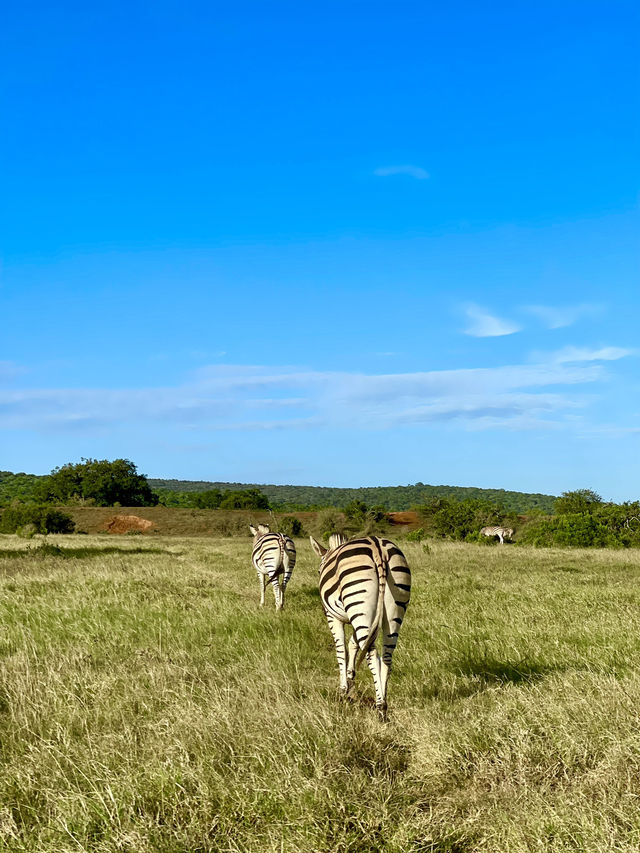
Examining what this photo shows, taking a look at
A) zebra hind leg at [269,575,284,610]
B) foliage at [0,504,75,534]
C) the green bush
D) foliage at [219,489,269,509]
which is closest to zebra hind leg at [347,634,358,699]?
zebra hind leg at [269,575,284,610]

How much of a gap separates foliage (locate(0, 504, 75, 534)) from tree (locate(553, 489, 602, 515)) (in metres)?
36.8

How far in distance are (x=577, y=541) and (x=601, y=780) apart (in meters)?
29.5

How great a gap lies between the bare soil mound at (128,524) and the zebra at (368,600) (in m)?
48.5

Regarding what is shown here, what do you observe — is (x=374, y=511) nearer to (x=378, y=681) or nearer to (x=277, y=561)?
(x=277, y=561)

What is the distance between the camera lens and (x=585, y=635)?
9758 mm

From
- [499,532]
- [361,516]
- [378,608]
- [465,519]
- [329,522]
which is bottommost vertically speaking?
[329,522]

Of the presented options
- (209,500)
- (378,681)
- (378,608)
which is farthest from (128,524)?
(378,608)

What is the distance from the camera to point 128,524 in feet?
181

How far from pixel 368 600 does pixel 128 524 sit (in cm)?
5226

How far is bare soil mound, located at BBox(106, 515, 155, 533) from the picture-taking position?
53.9 metres

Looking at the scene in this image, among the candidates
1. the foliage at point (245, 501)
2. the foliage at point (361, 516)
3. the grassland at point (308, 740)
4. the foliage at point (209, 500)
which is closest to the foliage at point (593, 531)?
the foliage at point (361, 516)

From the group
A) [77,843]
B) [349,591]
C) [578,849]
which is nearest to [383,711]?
[349,591]

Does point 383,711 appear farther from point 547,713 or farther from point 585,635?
point 585,635

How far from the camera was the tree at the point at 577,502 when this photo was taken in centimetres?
5029
